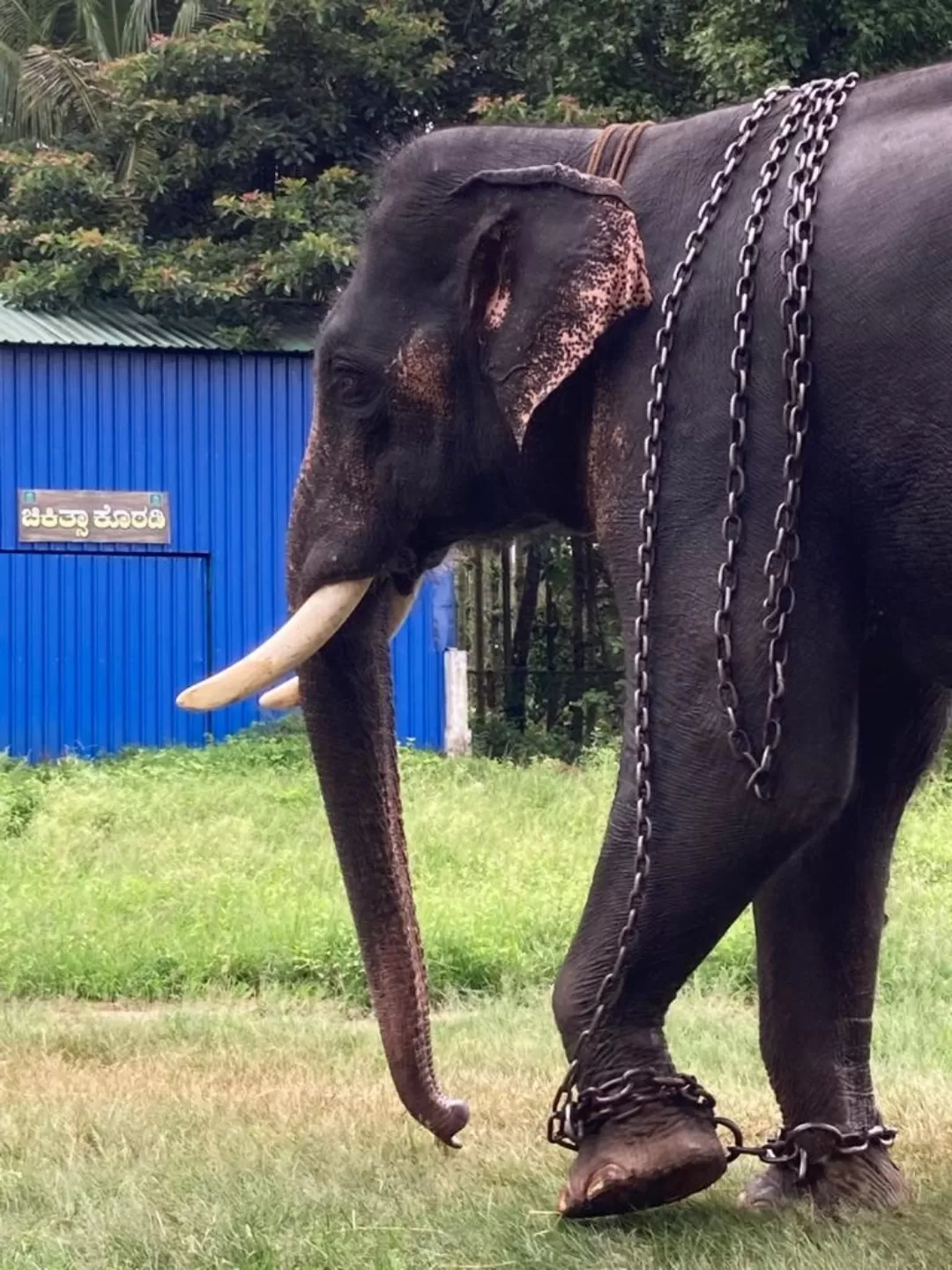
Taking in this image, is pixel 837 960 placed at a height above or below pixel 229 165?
below

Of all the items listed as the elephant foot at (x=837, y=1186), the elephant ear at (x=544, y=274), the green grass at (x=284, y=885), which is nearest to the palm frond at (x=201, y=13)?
the green grass at (x=284, y=885)

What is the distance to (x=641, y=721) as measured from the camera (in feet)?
9.40

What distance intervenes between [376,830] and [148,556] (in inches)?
367

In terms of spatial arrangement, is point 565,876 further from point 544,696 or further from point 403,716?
point 544,696

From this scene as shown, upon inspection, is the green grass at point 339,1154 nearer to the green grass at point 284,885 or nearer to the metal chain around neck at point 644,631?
the metal chain around neck at point 644,631

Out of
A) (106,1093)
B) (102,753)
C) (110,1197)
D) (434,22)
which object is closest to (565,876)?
(106,1093)

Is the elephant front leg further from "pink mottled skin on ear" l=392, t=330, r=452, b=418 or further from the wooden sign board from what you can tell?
the wooden sign board

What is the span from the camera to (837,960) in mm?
3389

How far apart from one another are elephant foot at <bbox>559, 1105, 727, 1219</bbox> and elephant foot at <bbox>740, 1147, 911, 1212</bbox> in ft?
1.34

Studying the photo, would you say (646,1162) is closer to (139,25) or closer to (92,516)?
(92,516)

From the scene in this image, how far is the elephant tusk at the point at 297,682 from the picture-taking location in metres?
3.62

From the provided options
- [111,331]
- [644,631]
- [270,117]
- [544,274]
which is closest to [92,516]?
[111,331]

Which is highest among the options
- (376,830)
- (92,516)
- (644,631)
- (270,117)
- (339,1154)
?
(270,117)

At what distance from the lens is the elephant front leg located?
2.79 meters
